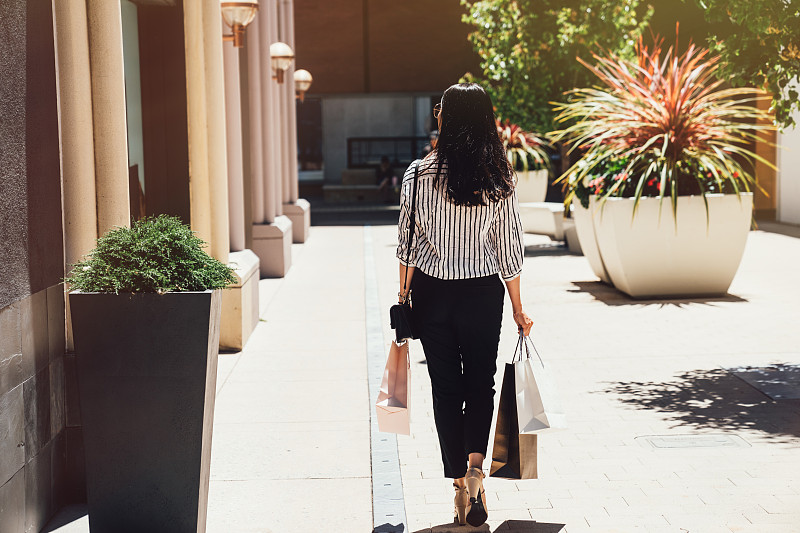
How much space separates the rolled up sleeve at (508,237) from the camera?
4.74 m

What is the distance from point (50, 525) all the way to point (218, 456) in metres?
1.29

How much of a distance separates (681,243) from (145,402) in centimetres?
810

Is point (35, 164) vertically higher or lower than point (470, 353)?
higher

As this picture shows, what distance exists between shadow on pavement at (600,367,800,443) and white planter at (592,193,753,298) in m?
3.60

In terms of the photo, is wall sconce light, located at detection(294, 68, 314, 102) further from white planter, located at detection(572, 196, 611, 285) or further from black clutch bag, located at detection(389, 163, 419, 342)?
black clutch bag, located at detection(389, 163, 419, 342)

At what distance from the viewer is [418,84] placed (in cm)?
3119

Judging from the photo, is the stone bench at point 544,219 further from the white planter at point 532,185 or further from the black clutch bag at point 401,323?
the black clutch bag at point 401,323

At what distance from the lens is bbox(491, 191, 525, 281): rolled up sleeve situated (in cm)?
474

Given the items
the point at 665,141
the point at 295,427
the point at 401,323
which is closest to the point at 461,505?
the point at 401,323

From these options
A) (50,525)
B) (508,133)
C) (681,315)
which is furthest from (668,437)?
(508,133)

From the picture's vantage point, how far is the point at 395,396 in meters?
4.73

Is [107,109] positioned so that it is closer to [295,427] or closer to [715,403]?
[295,427]

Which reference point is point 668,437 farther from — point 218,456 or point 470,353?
point 218,456

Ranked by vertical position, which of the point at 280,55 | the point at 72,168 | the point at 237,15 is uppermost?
the point at 280,55
